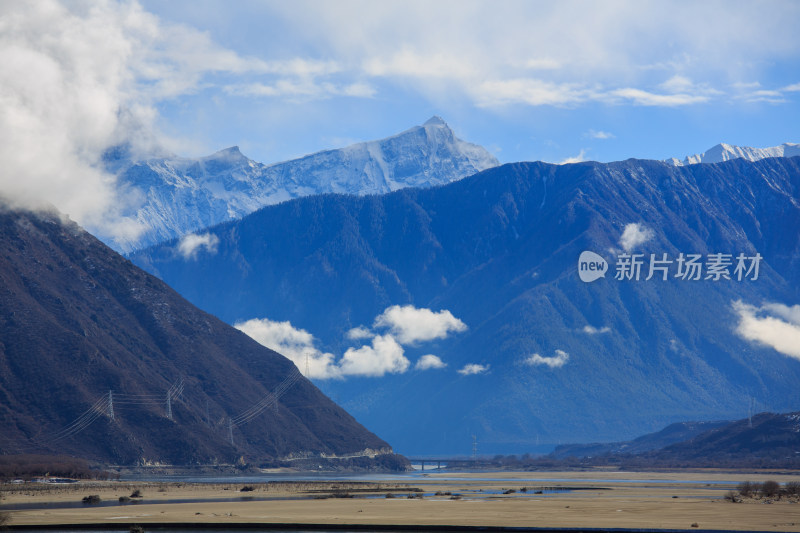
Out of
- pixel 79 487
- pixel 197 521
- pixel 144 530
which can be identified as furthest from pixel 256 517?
pixel 79 487

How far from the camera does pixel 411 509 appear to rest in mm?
133875

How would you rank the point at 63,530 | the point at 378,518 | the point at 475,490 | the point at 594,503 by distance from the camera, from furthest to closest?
the point at 475,490, the point at 594,503, the point at 378,518, the point at 63,530

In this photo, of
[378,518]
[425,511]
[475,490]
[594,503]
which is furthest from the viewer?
[475,490]

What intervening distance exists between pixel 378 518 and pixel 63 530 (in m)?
31.9

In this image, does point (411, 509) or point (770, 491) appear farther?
point (770, 491)

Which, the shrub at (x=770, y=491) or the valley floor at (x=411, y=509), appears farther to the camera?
the shrub at (x=770, y=491)

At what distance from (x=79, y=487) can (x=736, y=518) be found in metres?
117

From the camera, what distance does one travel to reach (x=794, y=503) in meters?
137

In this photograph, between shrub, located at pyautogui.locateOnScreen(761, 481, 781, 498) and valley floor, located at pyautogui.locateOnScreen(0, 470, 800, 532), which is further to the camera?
shrub, located at pyautogui.locateOnScreen(761, 481, 781, 498)

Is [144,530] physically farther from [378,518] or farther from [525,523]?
[525,523]

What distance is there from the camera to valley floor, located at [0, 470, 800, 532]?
115500mm

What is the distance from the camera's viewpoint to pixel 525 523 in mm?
113562

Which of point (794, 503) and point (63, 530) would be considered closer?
point (63, 530)

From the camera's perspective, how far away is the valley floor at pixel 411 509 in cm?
11550
